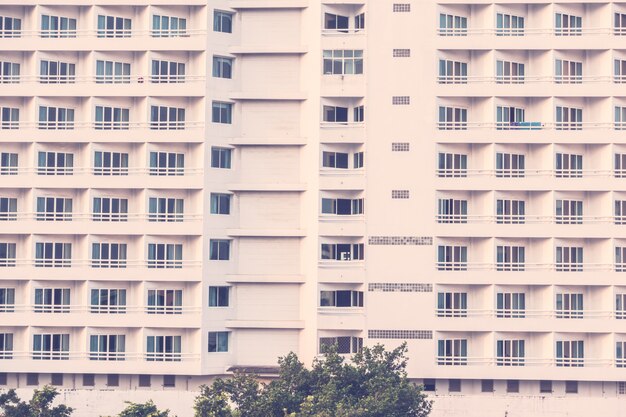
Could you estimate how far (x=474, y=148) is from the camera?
285ft

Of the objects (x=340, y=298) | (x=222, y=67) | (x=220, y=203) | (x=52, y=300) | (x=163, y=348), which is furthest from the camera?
(x=222, y=67)

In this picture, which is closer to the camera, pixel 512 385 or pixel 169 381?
pixel 512 385

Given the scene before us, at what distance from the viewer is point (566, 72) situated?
8694 centimetres

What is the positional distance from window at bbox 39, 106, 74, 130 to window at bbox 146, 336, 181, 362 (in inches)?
569

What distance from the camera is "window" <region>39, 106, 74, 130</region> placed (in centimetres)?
8762

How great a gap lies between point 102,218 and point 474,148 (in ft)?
77.6

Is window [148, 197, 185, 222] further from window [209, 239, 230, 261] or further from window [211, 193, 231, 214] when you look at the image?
window [209, 239, 230, 261]

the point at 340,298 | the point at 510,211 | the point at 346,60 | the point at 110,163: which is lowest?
the point at 340,298

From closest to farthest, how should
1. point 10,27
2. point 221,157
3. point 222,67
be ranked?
1. point 221,157
2. point 222,67
3. point 10,27

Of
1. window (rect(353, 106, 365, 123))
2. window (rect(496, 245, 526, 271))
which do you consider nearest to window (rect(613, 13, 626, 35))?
window (rect(496, 245, 526, 271))

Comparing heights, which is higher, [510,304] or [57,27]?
[57,27]

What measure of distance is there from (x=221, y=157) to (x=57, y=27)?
13263 millimetres

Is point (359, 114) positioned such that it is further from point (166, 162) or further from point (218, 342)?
point (218, 342)

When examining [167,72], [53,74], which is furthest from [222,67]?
[53,74]
